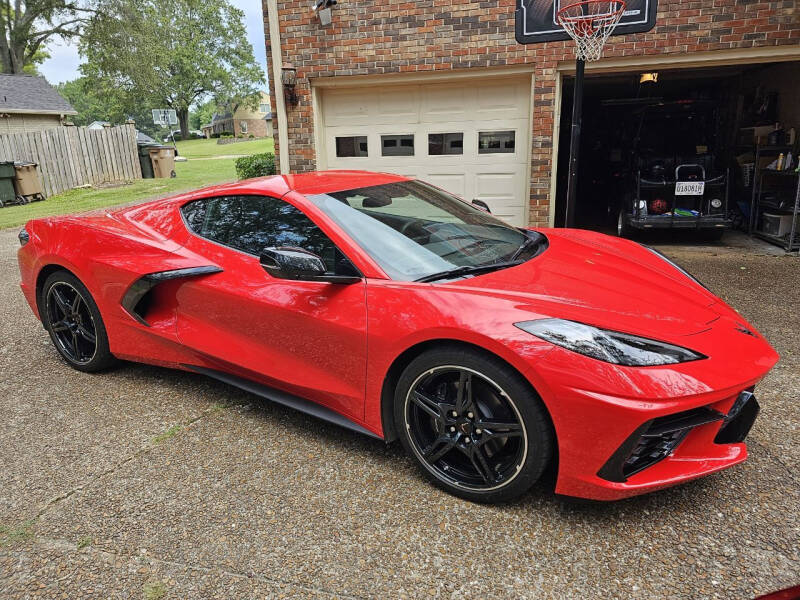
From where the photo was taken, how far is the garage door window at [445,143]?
26.4ft

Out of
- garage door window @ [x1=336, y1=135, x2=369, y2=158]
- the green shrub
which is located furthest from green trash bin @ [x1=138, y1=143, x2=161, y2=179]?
garage door window @ [x1=336, y1=135, x2=369, y2=158]

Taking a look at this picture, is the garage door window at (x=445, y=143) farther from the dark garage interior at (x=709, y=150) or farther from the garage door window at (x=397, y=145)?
the dark garage interior at (x=709, y=150)

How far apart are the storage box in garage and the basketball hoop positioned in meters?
3.95

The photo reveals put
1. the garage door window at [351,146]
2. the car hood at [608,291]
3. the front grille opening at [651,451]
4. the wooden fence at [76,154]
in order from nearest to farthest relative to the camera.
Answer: the front grille opening at [651,451], the car hood at [608,291], the garage door window at [351,146], the wooden fence at [76,154]

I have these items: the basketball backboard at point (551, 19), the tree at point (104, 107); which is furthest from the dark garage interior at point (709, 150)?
the tree at point (104, 107)

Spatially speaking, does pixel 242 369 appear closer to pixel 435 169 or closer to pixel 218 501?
pixel 218 501

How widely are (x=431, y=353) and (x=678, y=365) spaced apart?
0.92 meters

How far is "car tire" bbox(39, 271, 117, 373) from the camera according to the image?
3672mm

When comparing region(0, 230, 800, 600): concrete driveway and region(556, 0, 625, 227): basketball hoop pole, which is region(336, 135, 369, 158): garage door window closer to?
region(556, 0, 625, 227): basketball hoop pole

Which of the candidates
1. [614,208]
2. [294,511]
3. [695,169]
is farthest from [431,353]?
[614,208]

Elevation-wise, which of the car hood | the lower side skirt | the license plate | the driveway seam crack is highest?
the car hood

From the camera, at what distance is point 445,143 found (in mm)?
8125

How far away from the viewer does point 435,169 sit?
27.1 ft

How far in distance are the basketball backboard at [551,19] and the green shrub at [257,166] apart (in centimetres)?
626
